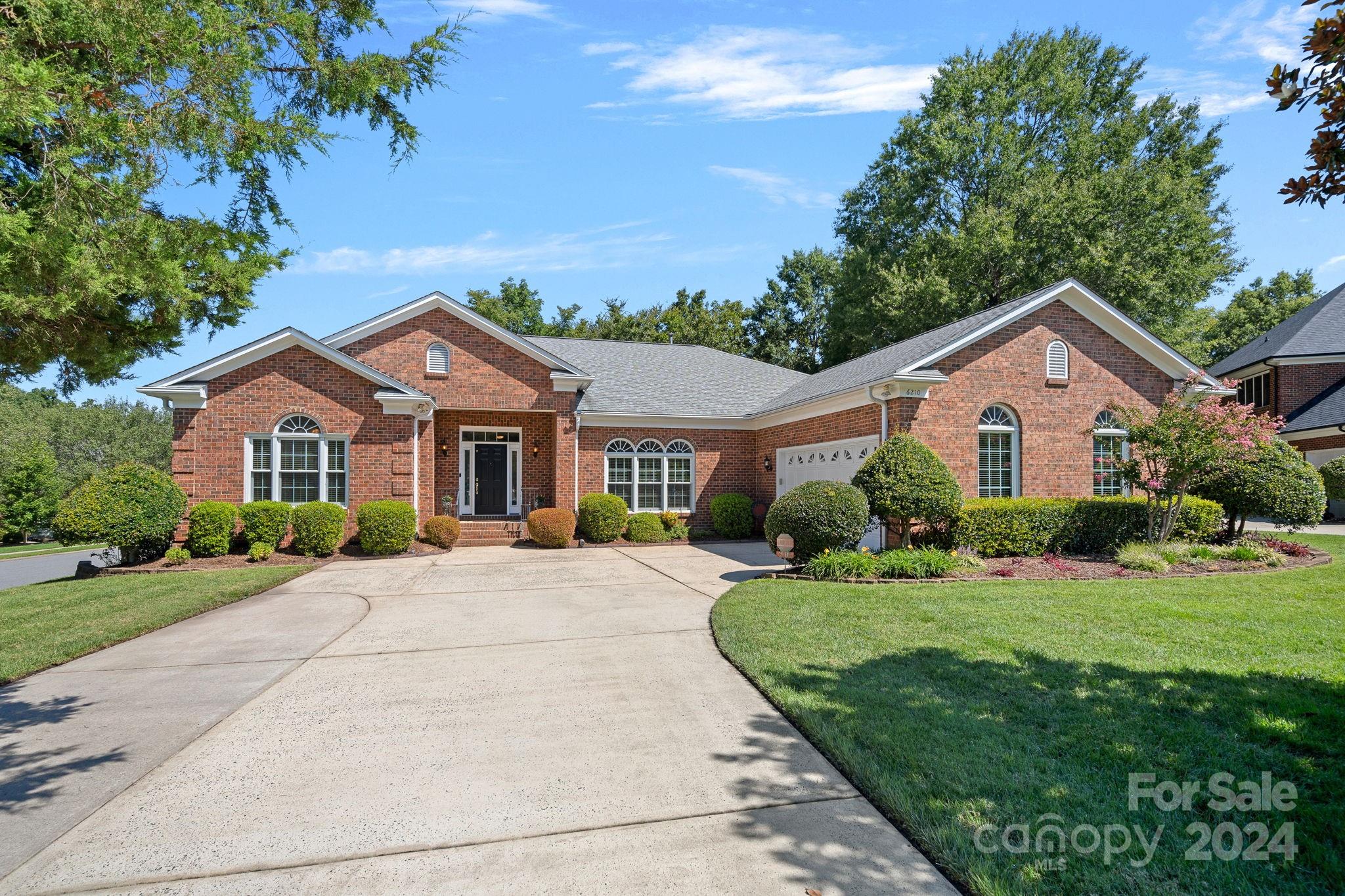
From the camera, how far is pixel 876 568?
10.6 metres

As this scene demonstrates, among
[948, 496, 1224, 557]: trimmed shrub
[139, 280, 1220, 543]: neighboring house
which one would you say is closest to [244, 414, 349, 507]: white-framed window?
[139, 280, 1220, 543]: neighboring house

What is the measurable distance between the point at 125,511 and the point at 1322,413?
118 feet

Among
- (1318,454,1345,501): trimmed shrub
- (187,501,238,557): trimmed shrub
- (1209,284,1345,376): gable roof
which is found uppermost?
(1209,284,1345,376): gable roof

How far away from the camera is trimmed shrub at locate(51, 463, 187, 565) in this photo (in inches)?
481

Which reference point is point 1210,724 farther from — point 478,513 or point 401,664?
point 478,513

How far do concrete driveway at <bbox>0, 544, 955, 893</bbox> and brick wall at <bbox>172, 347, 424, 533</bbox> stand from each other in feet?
27.6

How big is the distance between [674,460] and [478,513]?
586cm

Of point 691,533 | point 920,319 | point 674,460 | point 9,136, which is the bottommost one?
point 691,533

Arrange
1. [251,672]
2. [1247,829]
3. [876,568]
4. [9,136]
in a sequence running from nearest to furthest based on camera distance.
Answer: [1247,829] → [9,136] → [251,672] → [876,568]

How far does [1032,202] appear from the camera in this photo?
2842 cm

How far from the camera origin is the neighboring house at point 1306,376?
24.2m

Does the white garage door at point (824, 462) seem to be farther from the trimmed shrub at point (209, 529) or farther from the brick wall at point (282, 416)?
the trimmed shrub at point (209, 529)

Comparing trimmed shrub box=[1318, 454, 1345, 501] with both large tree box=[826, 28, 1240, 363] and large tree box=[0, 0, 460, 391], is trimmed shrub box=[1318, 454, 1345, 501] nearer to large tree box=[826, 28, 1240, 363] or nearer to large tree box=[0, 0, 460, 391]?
large tree box=[826, 28, 1240, 363]

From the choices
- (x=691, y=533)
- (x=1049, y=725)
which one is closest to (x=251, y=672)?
(x=1049, y=725)
